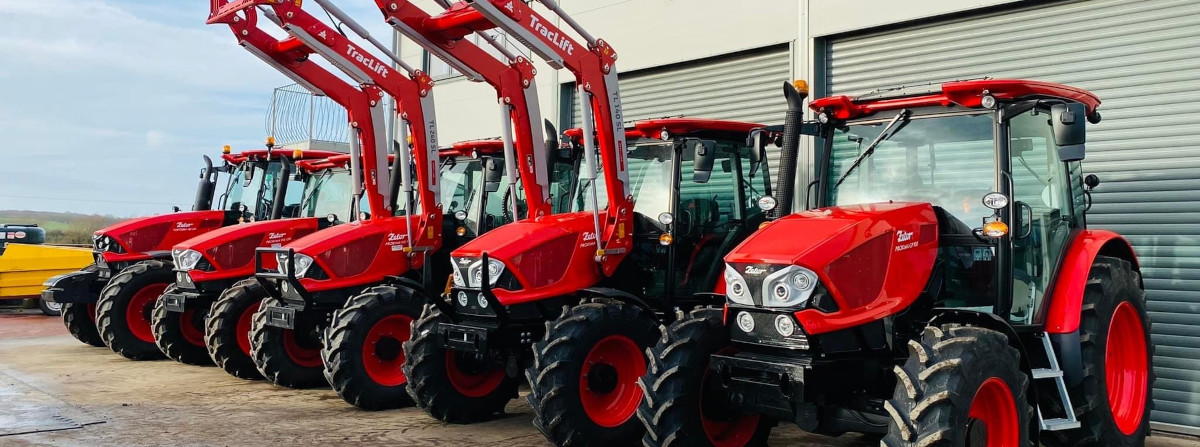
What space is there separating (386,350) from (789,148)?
4.01 m

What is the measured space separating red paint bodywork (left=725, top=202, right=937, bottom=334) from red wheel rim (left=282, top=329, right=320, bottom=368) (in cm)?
534

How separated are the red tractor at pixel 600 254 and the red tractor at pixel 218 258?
3.41 metres

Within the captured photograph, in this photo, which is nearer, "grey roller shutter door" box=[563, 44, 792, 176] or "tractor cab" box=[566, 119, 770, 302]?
"tractor cab" box=[566, 119, 770, 302]

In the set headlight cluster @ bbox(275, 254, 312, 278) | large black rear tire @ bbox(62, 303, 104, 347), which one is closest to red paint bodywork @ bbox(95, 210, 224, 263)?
large black rear tire @ bbox(62, 303, 104, 347)

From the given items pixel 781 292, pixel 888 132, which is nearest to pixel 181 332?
pixel 781 292

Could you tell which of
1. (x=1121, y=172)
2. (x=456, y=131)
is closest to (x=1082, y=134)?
(x=1121, y=172)

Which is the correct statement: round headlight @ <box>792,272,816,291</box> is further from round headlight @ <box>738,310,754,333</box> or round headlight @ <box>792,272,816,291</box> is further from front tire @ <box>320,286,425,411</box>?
front tire @ <box>320,286,425,411</box>

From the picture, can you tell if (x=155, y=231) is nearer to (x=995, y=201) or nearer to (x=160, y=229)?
(x=160, y=229)

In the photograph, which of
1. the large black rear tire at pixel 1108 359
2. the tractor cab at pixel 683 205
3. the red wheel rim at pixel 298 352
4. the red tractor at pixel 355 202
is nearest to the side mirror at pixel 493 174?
the red tractor at pixel 355 202

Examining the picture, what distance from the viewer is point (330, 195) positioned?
1122 cm

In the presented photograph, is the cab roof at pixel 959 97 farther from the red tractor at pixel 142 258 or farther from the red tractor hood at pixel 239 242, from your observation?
the red tractor at pixel 142 258

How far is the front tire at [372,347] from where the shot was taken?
794 centimetres

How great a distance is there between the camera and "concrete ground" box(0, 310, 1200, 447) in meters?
6.85

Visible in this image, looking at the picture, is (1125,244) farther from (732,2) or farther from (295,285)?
(295,285)
